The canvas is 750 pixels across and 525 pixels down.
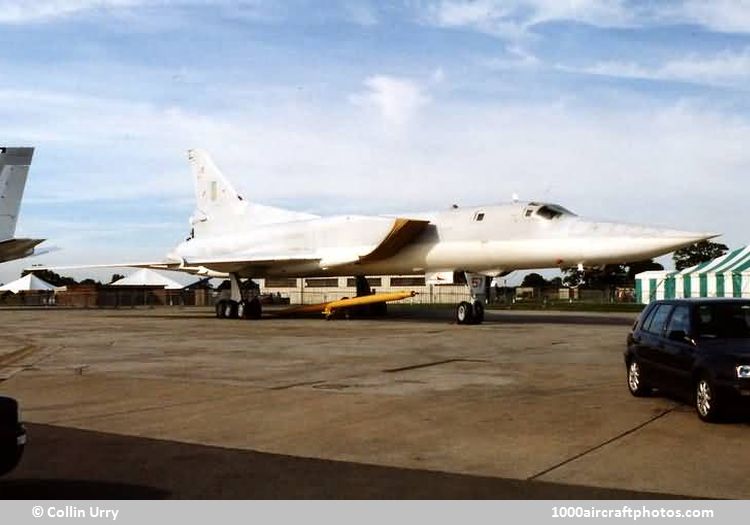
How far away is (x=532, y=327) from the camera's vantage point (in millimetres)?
25250

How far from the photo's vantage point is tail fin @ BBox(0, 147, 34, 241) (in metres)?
39.2

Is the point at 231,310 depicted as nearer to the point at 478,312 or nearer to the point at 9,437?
the point at 478,312

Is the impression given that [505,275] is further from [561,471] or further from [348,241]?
[561,471]

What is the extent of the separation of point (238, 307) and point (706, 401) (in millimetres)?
26669

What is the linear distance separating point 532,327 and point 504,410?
1599 centimetres

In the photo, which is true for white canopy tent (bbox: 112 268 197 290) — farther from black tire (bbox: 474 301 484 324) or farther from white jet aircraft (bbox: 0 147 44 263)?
black tire (bbox: 474 301 484 324)

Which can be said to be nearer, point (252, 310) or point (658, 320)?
point (658, 320)

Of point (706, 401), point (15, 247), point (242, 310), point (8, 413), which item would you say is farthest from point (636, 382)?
point (15, 247)

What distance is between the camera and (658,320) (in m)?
10.4

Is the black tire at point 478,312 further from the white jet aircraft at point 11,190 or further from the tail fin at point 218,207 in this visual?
the white jet aircraft at point 11,190

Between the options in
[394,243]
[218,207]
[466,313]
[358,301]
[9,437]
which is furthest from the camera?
[218,207]

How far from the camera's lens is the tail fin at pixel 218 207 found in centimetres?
3669

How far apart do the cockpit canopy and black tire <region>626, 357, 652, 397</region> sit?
14661 mm

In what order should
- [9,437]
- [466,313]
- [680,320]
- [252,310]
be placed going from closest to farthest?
[9,437], [680,320], [466,313], [252,310]
